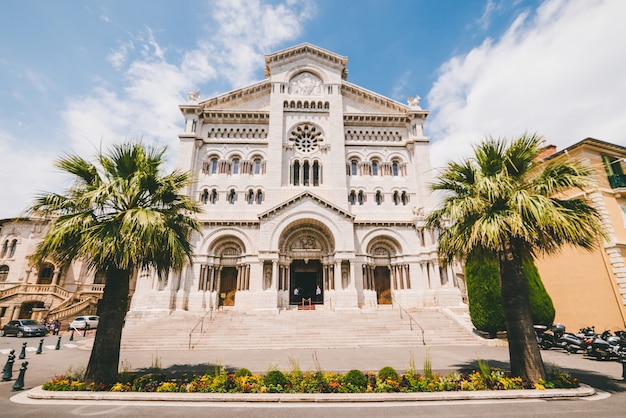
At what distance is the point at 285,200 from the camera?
26.3m

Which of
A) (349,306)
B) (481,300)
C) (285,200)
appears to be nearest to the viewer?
(481,300)

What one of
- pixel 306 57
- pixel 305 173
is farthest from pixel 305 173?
pixel 306 57

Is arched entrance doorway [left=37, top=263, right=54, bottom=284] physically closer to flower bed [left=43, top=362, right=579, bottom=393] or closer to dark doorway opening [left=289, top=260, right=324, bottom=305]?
dark doorway opening [left=289, top=260, right=324, bottom=305]

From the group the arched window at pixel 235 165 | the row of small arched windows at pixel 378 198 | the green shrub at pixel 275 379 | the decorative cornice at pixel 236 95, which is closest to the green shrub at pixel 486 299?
the row of small arched windows at pixel 378 198

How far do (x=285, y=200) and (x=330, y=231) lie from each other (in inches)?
184

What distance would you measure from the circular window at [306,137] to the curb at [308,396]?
2532cm

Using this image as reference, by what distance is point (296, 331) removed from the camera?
64.0 ft

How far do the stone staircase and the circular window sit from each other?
52.8ft

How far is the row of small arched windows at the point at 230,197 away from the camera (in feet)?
93.9

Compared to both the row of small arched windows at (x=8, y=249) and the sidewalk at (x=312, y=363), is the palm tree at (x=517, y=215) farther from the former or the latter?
the row of small arched windows at (x=8, y=249)

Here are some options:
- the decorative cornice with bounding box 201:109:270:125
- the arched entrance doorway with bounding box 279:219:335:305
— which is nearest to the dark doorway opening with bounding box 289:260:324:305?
the arched entrance doorway with bounding box 279:219:335:305

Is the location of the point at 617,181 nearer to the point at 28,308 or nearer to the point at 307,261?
the point at 307,261

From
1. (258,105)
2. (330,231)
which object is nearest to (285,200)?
(330,231)

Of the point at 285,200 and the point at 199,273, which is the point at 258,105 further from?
the point at 199,273
